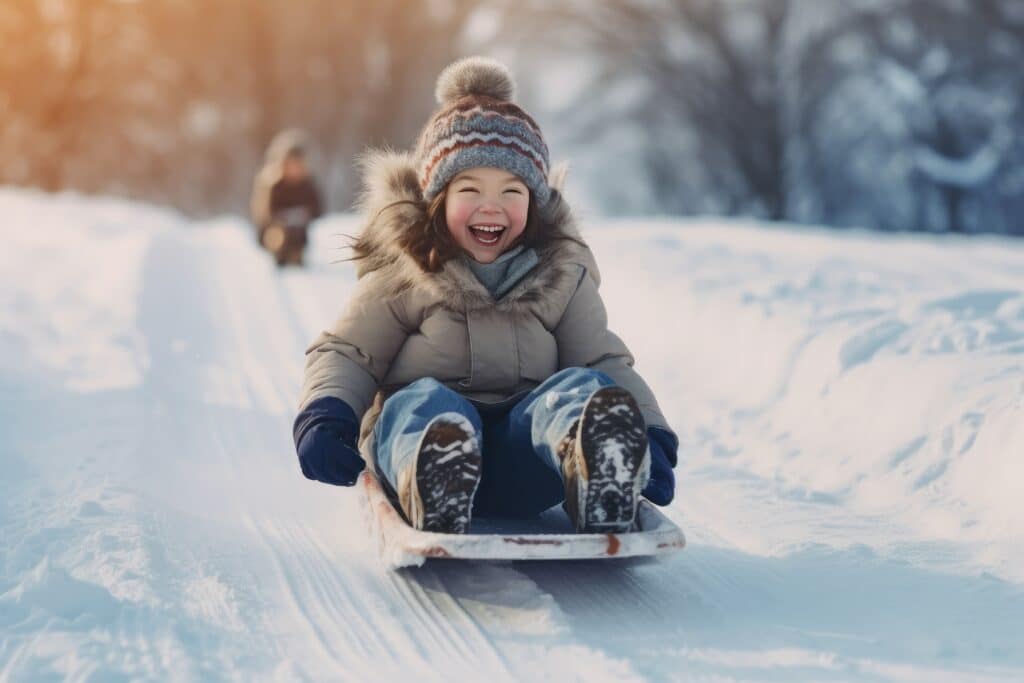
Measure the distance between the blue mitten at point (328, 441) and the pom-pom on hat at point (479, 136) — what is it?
1.93 feet

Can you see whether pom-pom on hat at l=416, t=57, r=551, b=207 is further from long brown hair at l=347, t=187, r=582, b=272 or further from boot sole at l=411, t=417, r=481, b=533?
boot sole at l=411, t=417, r=481, b=533

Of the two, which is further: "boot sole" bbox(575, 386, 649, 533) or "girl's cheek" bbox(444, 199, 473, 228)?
"girl's cheek" bbox(444, 199, 473, 228)

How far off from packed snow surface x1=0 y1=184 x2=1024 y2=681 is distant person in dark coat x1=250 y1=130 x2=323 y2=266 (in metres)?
3.23

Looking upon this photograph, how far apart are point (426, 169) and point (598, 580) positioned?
3.50 feet

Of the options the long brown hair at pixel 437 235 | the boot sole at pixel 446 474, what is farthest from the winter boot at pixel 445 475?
the long brown hair at pixel 437 235

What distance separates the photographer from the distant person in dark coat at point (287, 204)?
8.90 meters

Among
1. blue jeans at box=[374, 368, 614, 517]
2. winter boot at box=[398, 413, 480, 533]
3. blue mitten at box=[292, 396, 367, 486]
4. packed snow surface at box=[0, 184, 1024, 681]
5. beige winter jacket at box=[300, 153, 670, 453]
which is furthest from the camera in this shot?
beige winter jacket at box=[300, 153, 670, 453]

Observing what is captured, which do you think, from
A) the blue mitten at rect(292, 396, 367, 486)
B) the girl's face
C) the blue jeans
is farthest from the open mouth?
the blue mitten at rect(292, 396, 367, 486)

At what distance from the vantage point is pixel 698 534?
2.79 metres

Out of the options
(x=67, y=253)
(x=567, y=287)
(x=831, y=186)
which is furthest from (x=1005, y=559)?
(x=831, y=186)

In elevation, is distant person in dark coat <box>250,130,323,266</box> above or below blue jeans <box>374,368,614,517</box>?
above

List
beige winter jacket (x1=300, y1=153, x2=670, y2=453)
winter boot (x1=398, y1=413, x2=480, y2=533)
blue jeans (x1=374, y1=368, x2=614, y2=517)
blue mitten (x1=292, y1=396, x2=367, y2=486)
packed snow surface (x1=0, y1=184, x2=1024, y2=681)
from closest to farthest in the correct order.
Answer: packed snow surface (x1=0, y1=184, x2=1024, y2=681), winter boot (x1=398, y1=413, x2=480, y2=533), blue jeans (x1=374, y1=368, x2=614, y2=517), blue mitten (x1=292, y1=396, x2=367, y2=486), beige winter jacket (x1=300, y1=153, x2=670, y2=453)

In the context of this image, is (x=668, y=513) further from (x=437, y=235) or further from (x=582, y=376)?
(x=437, y=235)

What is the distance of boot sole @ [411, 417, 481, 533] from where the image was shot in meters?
2.13
